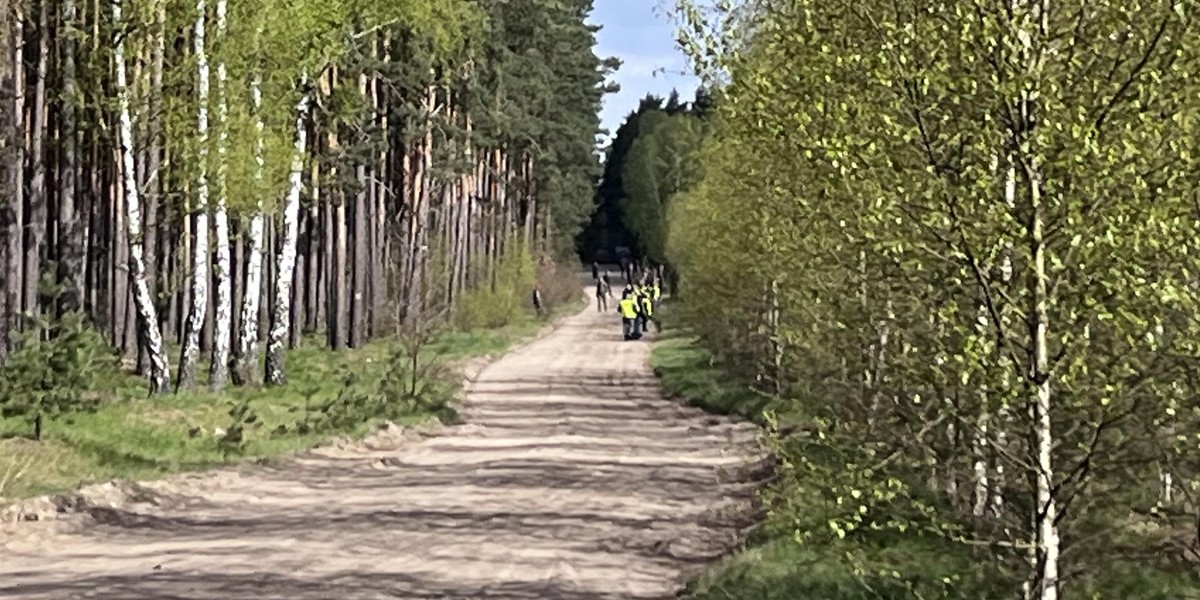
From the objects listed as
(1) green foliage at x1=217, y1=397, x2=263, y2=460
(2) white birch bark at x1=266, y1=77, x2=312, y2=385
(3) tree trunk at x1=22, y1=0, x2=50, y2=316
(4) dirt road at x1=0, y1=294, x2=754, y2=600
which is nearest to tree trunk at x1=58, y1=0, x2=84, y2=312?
(3) tree trunk at x1=22, y1=0, x2=50, y2=316

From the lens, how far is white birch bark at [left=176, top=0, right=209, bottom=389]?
2156 cm

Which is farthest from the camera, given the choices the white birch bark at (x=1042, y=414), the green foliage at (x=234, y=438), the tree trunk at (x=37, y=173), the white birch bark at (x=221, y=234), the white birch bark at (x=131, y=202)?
the tree trunk at (x=37, y=173)

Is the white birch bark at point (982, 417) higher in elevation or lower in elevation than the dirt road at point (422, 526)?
higher

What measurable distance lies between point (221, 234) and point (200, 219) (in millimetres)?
523

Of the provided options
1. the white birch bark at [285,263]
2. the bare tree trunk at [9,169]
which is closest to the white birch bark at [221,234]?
the white birch bark at [285,263]

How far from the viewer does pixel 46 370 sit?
55.0ft

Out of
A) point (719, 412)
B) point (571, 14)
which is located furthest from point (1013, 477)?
point (571, 14)

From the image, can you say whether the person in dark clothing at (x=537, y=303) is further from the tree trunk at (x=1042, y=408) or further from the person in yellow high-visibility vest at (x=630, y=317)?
the tree trunk at (x=1042, y=408)

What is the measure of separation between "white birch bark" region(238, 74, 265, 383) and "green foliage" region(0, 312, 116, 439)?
19.4 ft

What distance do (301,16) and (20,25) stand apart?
551 cm

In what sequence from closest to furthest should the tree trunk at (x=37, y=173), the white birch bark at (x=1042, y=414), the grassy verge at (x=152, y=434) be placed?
1. the white birch bark at (x=1042, y=414)
2. the grassy verge at (x=152, y=434)
3. the tree trunk at (x=37, y=173)

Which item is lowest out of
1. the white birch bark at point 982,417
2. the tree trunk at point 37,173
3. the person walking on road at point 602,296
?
the person walking on road at point 602,296

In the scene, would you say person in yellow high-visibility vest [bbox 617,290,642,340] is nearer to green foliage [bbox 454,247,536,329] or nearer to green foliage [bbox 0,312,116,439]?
green foliage [bbox 454,247,536,329]

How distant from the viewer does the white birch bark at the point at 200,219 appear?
21562 mm
